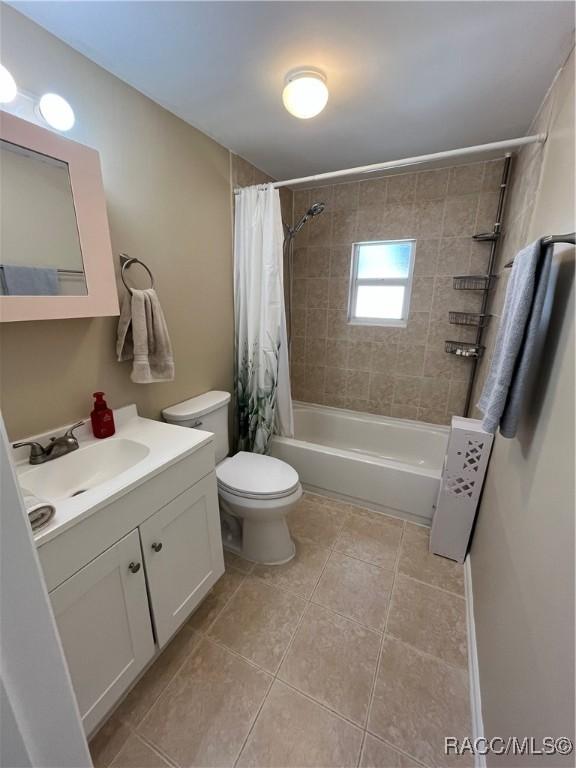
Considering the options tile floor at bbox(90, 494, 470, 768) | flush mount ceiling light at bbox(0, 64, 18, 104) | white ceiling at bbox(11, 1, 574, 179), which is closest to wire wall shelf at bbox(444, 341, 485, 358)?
white ceiling at bbox(11, 1, 574, 179)

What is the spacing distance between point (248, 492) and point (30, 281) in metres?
1.20

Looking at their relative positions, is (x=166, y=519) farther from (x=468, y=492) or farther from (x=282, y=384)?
(x=468, y=492)

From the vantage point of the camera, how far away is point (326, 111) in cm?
151

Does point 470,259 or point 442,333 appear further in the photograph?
point 442,333

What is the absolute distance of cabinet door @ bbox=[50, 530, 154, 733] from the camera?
86 cm

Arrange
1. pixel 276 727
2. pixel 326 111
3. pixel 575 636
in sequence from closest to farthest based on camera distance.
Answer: pixel 575 636
pixel 276 727
pixel 326 111

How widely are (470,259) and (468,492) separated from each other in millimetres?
1577

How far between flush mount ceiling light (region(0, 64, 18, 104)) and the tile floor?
2044 mm

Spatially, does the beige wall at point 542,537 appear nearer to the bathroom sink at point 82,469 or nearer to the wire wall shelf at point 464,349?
the wire wall shelf at point 464,349

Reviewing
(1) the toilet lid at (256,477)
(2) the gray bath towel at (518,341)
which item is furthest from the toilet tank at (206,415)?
(2) the gray bath towel at (518,341)

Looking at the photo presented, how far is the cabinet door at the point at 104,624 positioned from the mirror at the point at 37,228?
891 mm

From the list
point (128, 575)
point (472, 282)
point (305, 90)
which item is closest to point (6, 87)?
point (305, 90)

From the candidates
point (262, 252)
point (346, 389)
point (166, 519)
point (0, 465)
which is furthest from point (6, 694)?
point (346, 389)

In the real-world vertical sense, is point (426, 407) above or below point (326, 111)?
below
